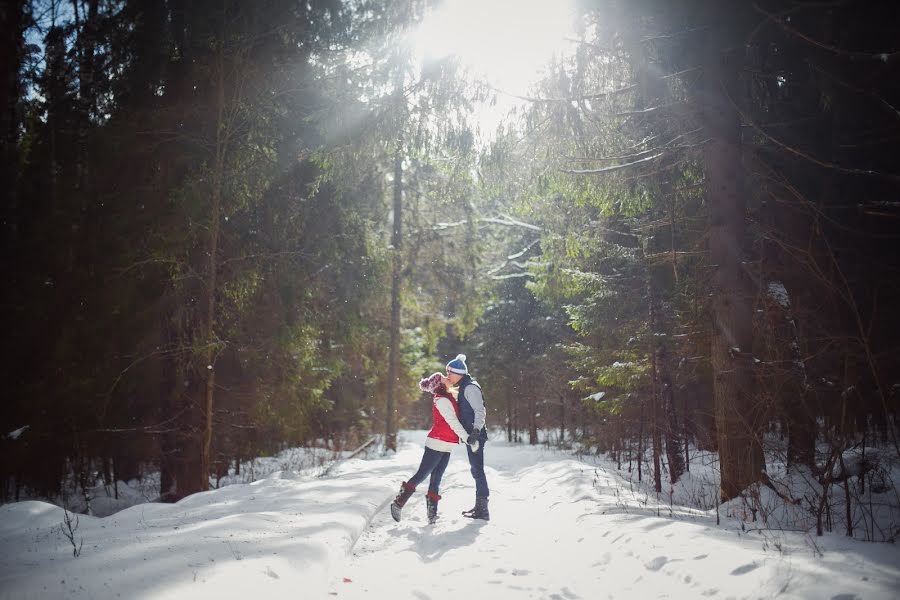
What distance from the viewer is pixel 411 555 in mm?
5609

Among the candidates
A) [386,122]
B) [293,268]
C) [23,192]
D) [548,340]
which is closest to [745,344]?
[386,122]

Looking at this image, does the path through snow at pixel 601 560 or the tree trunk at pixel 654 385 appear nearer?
the path through snow at pixel 601 560

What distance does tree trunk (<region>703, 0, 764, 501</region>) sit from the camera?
7.01m

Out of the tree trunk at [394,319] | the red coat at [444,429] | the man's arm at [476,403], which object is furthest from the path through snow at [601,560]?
the tree trunk at [394,319]

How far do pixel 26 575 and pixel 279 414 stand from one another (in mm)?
8901

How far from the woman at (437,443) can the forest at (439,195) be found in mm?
3528

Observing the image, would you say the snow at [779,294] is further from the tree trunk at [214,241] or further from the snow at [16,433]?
the snow at [16,433]

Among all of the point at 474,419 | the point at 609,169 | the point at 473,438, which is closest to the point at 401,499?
the point at 473,438

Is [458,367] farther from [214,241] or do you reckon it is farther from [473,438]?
[214,241]

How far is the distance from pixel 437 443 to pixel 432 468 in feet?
1.29

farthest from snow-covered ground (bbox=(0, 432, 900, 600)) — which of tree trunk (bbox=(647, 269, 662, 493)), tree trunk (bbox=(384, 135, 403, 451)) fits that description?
tree trunk (bbox=(384, 135, 403, 451))

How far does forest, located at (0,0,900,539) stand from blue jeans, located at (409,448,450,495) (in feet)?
12.2

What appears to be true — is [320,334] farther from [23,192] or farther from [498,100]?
[23,192]

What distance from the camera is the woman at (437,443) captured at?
23.7ft
